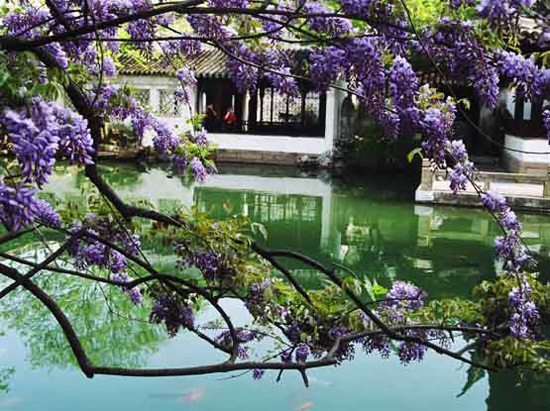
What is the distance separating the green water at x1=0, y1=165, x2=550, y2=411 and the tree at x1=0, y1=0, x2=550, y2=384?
1.06 ft

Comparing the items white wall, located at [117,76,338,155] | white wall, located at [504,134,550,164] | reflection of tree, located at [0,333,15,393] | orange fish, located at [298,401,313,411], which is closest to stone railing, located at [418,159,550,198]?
white wall, located at [504,134,550,164]

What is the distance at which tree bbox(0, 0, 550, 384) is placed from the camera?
1.78 metres

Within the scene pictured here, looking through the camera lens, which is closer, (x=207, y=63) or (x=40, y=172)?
(x=40, y=172)

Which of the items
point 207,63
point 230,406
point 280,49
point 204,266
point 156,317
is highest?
point 207,63

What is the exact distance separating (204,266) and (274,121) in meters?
17.2

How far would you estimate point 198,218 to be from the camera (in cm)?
258

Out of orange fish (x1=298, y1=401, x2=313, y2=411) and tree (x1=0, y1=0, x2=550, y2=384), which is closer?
tree (x1=0, y1=0, x2=550, y2=384)

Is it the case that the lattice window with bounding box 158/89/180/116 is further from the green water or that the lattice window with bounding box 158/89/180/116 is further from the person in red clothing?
the green water

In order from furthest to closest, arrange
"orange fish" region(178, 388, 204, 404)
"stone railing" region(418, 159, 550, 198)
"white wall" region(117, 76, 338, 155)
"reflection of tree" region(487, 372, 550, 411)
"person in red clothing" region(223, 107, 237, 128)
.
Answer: "person in red clothing" region(223, 107, 237, 128)
"white wall" region(117, 76, 338, 155)
"stone railing" region(418, 159, 550, 198)
"reflection of tree" region(487, 372, 550, 411)
"orange fish" region(178, 388, 204, 404)

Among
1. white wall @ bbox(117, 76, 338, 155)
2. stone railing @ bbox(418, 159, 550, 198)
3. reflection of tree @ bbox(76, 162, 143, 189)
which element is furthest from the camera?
white wall @ bbox(117, 76, 338, 155)

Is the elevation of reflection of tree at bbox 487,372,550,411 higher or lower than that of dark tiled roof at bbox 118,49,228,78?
lower

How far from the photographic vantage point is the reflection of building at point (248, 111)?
18.6 metres

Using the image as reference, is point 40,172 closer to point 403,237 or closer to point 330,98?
point 403,237

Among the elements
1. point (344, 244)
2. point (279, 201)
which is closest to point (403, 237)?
point (344, 244)
